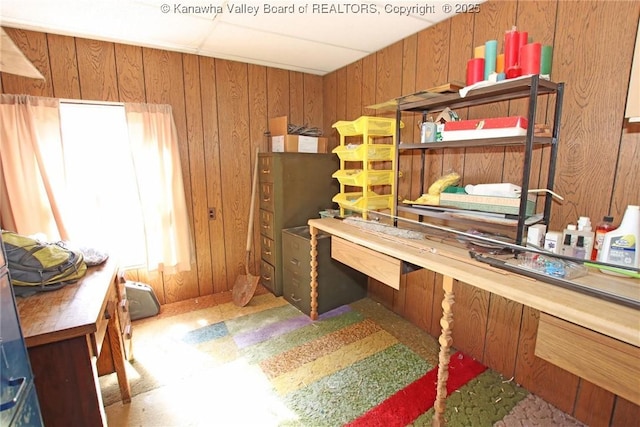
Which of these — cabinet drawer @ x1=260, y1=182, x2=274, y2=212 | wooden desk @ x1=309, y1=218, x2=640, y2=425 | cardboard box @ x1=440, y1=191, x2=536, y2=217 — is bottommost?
wooden desk @ x1=309, y1=218, x2=640, y2=425

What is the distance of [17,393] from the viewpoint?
86 centimetres

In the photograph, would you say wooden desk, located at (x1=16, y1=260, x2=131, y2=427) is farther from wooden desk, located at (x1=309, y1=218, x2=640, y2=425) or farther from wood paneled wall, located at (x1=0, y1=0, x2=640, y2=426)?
wood paneled wall, located at (x1=0, y1=0, x2=640, y2=426)

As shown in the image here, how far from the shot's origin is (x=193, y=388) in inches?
69.0

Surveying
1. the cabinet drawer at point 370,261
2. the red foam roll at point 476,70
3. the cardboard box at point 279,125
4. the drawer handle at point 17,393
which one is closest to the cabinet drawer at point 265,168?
Result: the cardboard box at point 279,125

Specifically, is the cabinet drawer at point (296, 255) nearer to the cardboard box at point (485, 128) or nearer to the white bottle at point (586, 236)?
the cardboard box at point (485, 128)

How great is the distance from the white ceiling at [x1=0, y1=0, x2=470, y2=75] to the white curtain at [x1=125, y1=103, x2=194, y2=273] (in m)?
0.54

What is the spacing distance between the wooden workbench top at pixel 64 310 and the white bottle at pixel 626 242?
1974 millimetres

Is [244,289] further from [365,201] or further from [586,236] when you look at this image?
[586,236]

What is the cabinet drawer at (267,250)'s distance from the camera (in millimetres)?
2863

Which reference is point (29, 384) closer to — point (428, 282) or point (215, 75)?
point (428, 282)

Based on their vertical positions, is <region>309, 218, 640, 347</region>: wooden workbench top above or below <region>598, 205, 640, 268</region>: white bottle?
below

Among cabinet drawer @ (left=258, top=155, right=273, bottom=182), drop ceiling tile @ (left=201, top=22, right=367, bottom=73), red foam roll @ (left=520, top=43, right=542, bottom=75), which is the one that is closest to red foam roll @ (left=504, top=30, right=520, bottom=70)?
red foam roll @ (left=520, top=43, right=542, bottom=75)

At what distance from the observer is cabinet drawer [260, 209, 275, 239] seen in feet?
9.25

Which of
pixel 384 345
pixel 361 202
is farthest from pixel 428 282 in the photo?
pixel 361 202
